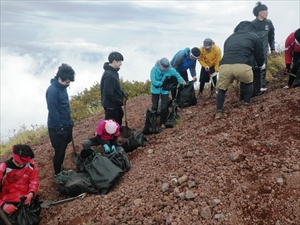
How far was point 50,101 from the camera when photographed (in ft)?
13.5

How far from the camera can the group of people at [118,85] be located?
358cm

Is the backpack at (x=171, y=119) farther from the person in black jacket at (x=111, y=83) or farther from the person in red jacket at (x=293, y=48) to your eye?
the person in red jacket at (x=293, y=48)

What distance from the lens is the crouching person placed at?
3457 millimetres

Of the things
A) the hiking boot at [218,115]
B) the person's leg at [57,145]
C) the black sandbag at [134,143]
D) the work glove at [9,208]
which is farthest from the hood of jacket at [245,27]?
the work glove at [9,208]

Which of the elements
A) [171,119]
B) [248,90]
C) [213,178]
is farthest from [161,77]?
[213,178]

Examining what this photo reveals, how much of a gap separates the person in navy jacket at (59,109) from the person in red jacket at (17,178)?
73cm

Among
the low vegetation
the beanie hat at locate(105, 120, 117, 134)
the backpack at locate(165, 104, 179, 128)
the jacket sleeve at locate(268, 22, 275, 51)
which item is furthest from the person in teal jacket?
the low vegetation

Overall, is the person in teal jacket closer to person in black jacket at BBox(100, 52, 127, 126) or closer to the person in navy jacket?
person in black jacket at BBox(100, 52, 127, 126)

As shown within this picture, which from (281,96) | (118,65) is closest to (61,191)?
(118,65)

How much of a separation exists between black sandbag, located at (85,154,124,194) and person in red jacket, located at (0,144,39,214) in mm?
772

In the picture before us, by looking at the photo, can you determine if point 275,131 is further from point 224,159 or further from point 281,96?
point 281,96

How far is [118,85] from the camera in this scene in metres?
5.05

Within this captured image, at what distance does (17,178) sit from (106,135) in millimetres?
1591

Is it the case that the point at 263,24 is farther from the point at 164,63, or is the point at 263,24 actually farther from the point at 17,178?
the point at 17,178
